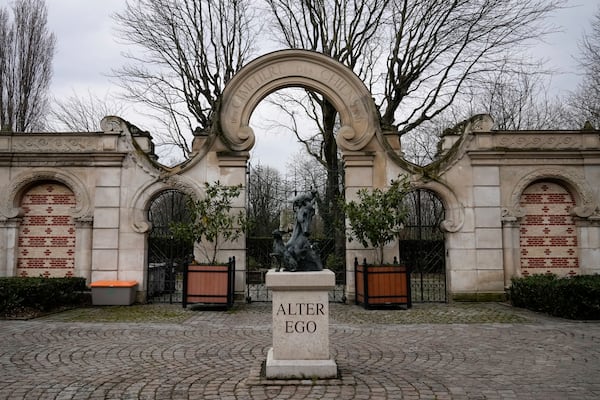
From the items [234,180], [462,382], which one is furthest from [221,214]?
[462,382]

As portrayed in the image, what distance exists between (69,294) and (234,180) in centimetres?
487

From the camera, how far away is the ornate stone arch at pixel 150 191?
1238cm

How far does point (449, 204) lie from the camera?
41.2ft

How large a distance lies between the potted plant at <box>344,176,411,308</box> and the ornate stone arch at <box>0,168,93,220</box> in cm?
680

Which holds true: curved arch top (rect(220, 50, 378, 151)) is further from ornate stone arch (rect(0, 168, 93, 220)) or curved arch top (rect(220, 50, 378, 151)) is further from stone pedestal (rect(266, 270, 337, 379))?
stone pedestal (rect(266, 270, 337, 379))

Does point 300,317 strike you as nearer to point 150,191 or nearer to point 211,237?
point 211,237

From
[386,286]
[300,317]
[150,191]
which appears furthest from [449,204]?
[300,317]

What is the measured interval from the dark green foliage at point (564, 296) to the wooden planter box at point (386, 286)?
276 centimetres

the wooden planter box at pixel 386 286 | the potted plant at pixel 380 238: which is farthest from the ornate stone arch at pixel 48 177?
the wooden planter box at pixel 386 286

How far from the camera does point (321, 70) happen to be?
12.6 m

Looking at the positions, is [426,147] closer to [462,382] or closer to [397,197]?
[397,197]

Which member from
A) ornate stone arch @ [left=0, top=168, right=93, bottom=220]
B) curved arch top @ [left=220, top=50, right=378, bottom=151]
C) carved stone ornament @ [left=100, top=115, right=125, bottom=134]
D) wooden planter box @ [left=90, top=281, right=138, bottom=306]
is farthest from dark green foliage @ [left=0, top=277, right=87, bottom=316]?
curved arch top @ [left=220, top=50, right=378, bottom=151]

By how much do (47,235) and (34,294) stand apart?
8.55 feet

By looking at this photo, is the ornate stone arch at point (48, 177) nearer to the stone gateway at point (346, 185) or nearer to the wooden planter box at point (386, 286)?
the stone gateway at point (346, 185)
